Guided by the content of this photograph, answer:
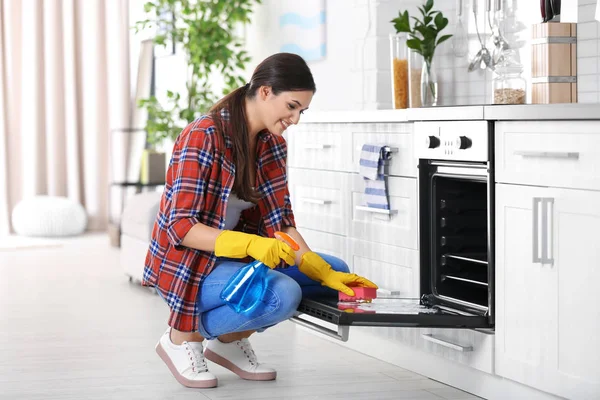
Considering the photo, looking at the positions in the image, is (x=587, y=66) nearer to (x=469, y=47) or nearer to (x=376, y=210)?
(x=469, y=47)

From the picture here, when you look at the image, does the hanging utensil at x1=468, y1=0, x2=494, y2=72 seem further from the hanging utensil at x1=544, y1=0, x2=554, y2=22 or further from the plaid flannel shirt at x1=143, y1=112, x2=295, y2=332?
the plaid flannel shirt at x1=143, y1=112, x2=295, y2=332

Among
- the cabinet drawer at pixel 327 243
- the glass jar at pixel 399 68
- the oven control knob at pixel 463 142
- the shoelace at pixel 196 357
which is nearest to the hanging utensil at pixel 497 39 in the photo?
the glass jar at pixel 399 68

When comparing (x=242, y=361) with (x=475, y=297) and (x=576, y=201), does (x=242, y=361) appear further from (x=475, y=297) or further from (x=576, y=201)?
(x=576, y=201)

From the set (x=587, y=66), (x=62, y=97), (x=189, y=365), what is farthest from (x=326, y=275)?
(x=62, y=97)

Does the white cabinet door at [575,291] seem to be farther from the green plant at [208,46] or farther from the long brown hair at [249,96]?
the green plant at [208,46]

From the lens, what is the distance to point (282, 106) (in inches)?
115

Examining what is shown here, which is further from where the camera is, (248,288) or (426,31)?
(426,31)

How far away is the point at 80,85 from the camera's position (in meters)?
7.65

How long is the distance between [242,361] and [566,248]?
1191 mm

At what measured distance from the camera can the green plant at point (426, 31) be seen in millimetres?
3791

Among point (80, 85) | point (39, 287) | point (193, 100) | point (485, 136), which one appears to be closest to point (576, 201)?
point (485, 136)

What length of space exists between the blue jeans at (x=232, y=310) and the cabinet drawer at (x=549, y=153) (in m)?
0.71

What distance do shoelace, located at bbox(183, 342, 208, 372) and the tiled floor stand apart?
0.25 ft

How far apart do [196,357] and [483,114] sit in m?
1.18
